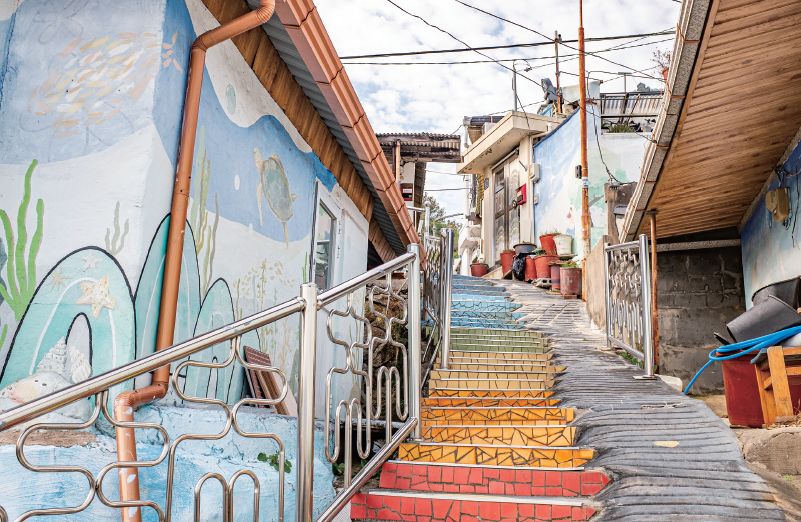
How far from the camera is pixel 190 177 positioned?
2562 mm

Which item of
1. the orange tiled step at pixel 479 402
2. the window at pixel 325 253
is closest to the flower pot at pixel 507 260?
the window at pixel 325 253

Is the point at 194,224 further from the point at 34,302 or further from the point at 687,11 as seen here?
the point at 687,11

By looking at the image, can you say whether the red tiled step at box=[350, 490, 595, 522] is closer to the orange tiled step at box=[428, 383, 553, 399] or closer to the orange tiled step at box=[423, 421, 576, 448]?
the orange tiled step at box=[423, 421, 576, 448]

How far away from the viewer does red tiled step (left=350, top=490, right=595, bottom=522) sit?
2433 millimetres

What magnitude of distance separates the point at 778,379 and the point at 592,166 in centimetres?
951

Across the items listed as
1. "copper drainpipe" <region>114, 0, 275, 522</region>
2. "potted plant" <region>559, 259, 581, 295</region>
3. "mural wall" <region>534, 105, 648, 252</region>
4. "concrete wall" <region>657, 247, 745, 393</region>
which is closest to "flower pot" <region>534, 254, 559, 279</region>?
"mural wall" <region>534, 105, 648, 252</region>

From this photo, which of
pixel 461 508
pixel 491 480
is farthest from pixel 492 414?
pixel 461 508

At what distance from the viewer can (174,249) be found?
241 cm

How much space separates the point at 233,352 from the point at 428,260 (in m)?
5.10

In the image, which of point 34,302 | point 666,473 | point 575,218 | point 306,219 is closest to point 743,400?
point 666,473

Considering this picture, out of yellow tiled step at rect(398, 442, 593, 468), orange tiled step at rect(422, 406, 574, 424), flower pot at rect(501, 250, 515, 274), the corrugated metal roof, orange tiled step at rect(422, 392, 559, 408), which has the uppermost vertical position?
flower pot at rect(501, 250, 515, 274)

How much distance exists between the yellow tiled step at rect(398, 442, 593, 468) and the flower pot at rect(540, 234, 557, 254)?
969cm

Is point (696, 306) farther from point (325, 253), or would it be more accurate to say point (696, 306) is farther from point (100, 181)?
point (100, 181)

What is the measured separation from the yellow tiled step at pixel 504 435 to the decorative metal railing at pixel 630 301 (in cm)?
140
